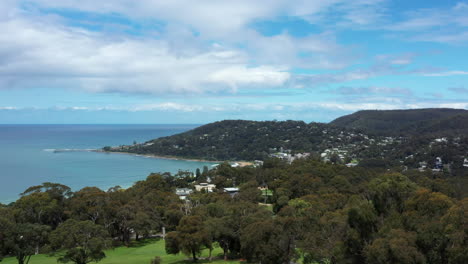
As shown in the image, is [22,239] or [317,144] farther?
[317,144]

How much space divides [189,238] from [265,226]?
14.8 ft

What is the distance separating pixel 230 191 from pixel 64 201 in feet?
64.5

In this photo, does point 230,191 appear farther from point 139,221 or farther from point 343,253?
point 343,253

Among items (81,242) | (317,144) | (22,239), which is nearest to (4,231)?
(22,239)

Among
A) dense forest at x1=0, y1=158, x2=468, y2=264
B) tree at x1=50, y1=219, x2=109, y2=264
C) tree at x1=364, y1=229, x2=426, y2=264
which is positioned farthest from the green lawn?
tree at x1=364, y1=229, x2=426, y2=264

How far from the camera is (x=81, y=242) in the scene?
17.7 metres

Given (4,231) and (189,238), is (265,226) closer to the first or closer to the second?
(189,238)

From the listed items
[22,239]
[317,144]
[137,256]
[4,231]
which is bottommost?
[137,256]

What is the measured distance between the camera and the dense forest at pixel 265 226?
13.8 metres

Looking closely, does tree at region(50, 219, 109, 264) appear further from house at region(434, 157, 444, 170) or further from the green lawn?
house at region(434, 157, 444, 170)

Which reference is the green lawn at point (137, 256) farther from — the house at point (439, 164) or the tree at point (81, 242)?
the house at point (439, 164)

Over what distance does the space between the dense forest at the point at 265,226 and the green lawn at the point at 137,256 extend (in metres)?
0.64

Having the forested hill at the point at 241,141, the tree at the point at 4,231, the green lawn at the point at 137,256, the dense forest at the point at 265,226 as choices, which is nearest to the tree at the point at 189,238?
the dense forest at the point at 265,226

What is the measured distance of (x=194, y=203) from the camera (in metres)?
30.8
